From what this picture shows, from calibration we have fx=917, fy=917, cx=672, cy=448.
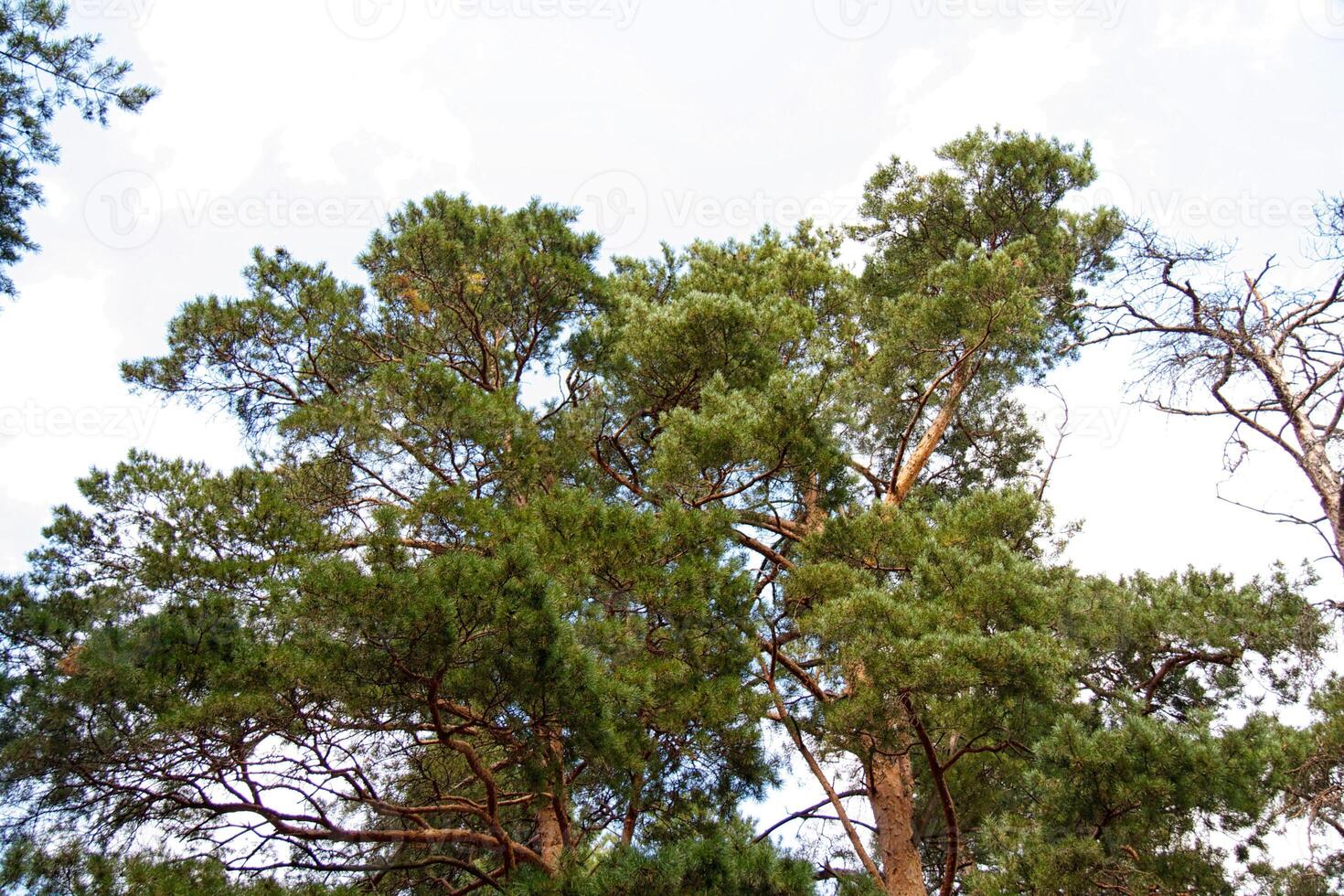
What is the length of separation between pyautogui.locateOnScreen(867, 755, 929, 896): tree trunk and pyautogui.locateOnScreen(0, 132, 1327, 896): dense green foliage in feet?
0.10

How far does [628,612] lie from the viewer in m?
6.07

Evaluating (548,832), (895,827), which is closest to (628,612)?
(548,832)

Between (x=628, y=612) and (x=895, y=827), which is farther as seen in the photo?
(x=895, y=827)

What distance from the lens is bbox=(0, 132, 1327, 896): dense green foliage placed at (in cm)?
474

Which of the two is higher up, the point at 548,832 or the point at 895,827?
the point at 548,832

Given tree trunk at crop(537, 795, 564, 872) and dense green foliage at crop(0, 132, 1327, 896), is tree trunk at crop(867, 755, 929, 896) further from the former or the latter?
tree trunk at crop(537, 795, 564, 872)

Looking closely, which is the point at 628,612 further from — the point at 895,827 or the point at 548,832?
the point at 895,827

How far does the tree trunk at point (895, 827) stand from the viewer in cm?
677

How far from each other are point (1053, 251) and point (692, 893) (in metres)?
7.49

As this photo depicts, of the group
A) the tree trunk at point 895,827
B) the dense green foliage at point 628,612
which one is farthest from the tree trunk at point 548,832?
the tree trunk at point 895,827

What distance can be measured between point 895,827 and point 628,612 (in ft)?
9.52

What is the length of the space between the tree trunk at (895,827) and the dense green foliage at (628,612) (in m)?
0.03

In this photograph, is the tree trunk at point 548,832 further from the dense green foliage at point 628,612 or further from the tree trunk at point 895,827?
the tree trunk at point 895,827

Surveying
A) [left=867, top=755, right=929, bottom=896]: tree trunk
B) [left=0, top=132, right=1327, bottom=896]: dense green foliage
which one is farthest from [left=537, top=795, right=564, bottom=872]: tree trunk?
[left=867, top=755, right=929, bottom=896]: tree trunk
